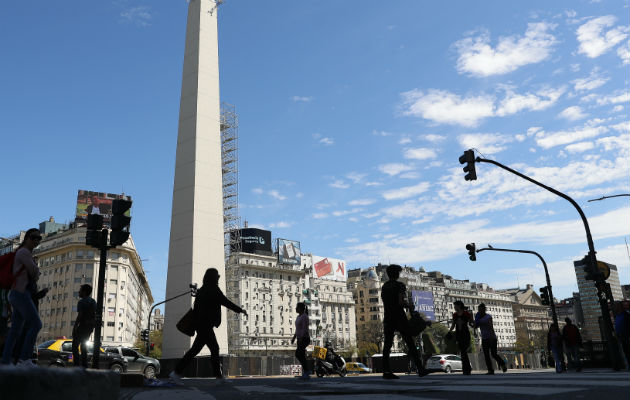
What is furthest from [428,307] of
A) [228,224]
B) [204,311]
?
[204,311]

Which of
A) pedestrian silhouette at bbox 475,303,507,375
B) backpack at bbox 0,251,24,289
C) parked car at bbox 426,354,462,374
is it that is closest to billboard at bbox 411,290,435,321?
parked car at bbox 426,354,462,374

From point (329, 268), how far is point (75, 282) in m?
54.6

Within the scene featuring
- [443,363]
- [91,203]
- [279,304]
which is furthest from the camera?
[279,304]

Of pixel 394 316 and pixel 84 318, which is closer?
pixel 394 316

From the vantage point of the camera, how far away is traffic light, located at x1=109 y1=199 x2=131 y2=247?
8.59m

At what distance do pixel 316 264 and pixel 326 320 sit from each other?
41.3 ft

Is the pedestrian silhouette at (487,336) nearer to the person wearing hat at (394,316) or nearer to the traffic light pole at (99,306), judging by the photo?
the person wearing hat at (394,316)

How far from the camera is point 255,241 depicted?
101938mm

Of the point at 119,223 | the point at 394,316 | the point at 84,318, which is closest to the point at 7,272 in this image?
the point at 119,223

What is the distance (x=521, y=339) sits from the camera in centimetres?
13850

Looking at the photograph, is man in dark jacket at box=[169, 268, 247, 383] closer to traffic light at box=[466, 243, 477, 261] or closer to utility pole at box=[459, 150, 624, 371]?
utility pole at box=[459, 150, 624, 371]

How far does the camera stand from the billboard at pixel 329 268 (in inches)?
4417

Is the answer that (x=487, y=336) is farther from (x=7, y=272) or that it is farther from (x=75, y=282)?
(x=75, y=282)

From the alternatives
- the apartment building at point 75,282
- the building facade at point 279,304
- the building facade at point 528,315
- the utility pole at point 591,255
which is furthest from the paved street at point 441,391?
the building facade at point 528,315
